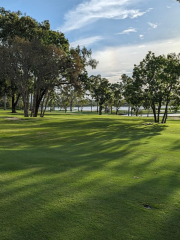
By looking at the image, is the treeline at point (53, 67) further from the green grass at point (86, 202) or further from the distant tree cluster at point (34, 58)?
the green grass at point (86, 202)

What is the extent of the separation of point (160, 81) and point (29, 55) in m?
22.1

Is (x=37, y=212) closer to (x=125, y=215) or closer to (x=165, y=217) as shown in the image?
(x=125, y=215)

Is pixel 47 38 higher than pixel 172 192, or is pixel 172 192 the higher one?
pixel 47 38

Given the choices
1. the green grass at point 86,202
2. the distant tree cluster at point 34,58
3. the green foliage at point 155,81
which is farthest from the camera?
the green foliage at point 155,81

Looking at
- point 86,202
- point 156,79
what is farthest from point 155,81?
point 86,202

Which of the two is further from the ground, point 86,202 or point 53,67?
point 53,67

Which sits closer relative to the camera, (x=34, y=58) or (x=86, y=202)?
(x=86, y=202)

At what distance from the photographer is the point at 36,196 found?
4.66 metres

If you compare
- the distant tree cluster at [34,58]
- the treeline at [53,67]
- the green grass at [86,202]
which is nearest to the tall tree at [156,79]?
the treeline at [53,67]

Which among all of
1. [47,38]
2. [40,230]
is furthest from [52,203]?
[47,38]

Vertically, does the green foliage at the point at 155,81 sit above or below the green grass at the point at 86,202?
above

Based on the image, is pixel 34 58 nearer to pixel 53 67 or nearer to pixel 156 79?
pixel 53 67

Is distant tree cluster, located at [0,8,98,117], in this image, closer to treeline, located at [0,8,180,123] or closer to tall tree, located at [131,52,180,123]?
treeline, located at [0,8,180,123]

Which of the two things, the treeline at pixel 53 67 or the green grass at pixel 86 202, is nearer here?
the green grass at pixel 86 202
